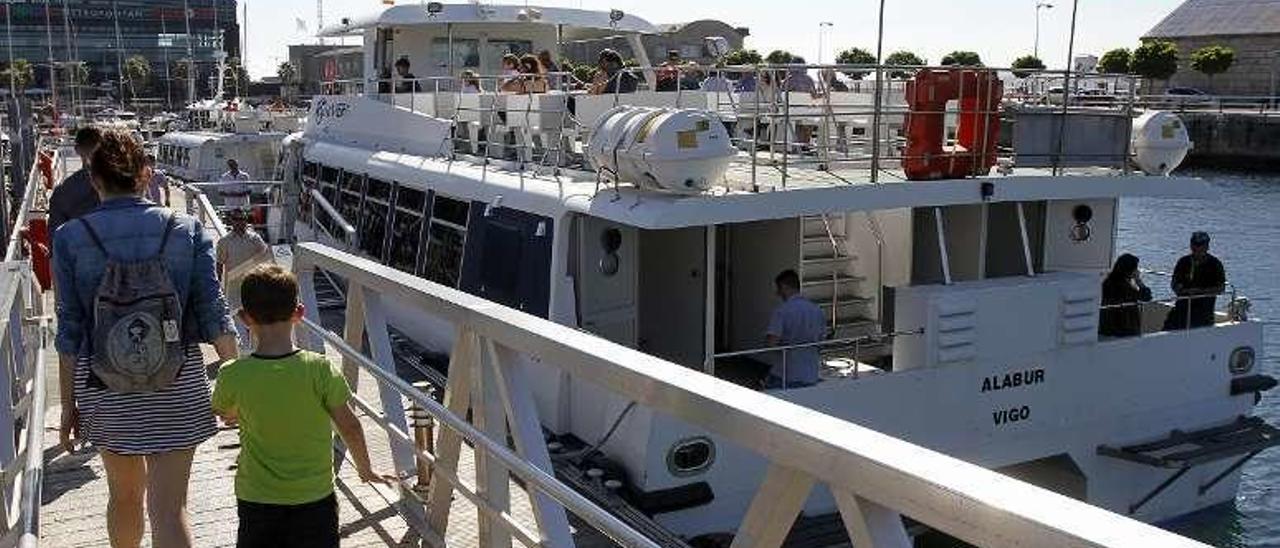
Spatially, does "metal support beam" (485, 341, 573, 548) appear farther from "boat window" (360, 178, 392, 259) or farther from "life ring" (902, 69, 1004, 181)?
"boat window" (360, 178, 392, 259)

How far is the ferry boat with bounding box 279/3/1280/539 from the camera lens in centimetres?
786

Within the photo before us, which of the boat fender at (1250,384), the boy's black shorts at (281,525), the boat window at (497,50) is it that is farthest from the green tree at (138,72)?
the boy's black shorts at (281,525)

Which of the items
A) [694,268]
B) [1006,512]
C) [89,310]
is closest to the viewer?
[1006,512]

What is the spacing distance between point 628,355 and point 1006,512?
1334 millimetres

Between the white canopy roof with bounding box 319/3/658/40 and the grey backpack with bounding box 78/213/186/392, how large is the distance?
11060 millimetres

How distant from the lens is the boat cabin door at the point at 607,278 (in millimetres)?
8672

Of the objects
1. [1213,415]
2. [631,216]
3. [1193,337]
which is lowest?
[1213,415]

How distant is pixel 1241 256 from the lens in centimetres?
2681

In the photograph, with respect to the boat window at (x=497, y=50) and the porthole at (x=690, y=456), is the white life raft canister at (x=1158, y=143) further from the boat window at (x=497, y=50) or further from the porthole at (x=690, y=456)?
the boat window at (x=497, y=50)

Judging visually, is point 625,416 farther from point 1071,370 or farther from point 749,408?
point 749,408

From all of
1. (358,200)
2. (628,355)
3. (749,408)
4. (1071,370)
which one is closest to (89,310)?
(628,355)

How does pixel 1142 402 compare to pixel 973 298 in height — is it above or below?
below

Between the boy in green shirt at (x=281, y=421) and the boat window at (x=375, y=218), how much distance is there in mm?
8643

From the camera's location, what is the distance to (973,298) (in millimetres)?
8336
